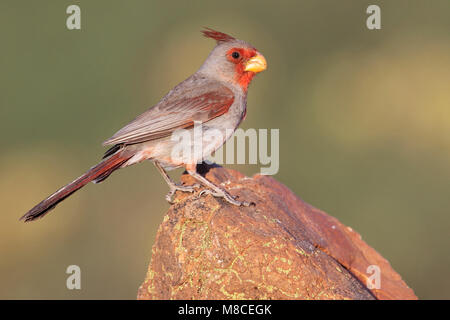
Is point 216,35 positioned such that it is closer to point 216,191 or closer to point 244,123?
point 216,191

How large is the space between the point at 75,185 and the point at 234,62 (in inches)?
71.5

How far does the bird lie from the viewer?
4.59 metres

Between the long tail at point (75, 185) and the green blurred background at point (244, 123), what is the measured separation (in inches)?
137

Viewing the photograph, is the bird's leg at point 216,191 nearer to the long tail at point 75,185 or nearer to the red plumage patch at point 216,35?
the long tail at point 75,185

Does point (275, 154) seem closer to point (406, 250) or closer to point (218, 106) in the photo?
point (406, 250)

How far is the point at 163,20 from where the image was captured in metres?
10.6

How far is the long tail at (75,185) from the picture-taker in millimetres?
4332

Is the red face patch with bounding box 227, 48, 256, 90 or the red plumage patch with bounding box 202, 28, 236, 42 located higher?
the red plumage patch with bounding box 202, 28, 236, 42

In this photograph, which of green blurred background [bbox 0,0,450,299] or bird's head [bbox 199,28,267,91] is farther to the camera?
green blurred background [bbox 0,0,450,299]

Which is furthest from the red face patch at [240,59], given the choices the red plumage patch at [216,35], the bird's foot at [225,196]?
the bird's foot at [225,196]

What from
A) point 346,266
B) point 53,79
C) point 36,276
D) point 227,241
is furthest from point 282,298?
point 53,79

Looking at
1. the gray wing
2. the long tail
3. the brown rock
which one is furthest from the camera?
the gray wing

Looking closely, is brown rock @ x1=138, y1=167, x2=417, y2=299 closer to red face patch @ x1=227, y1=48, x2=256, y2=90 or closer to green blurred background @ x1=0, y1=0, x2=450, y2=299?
red face patch @ x1=227, y1=48, x2=256, y2=90

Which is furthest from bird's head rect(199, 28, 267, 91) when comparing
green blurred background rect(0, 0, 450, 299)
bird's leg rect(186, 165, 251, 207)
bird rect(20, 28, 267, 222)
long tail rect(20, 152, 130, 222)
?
green blurred background rect(0, 0, 450, 299)
